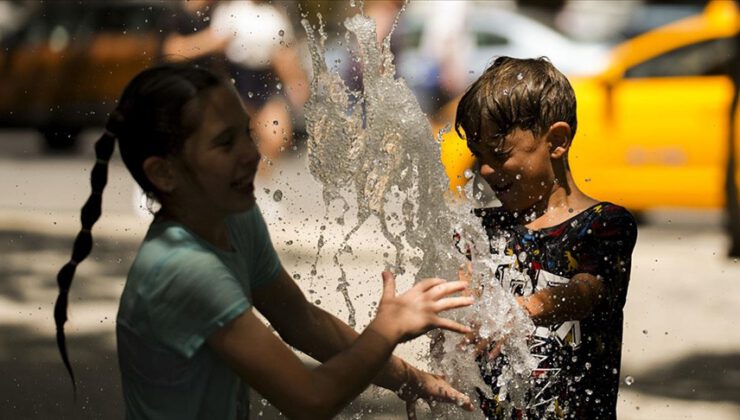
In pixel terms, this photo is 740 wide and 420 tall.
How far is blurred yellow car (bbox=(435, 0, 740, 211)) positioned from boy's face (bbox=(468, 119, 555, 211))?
239 inches

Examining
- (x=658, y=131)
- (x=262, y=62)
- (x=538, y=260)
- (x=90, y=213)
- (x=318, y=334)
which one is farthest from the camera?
(x=658, y=131)

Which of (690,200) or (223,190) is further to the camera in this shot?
(690,200)

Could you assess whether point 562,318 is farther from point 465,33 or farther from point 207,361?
point 465,33

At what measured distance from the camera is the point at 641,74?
10328 millimetres

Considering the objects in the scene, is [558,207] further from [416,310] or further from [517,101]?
[416,310]

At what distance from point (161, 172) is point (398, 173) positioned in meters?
0.79

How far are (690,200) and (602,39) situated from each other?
14.6ft

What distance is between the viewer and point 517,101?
304cm

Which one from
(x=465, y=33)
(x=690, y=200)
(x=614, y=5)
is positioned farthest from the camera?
(x=614, y=5)

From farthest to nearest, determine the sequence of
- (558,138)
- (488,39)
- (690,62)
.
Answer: (488,39)
(690,62)
(558,138)

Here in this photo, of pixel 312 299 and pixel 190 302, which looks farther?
pixel 312 299

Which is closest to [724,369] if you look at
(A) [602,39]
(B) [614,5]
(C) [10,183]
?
(A) [602,39]

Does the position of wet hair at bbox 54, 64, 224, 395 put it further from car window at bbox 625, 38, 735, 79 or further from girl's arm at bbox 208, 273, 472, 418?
car window at bbox 625, 38, 735, 79

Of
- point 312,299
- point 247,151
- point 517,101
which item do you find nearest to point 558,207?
point 517,101
